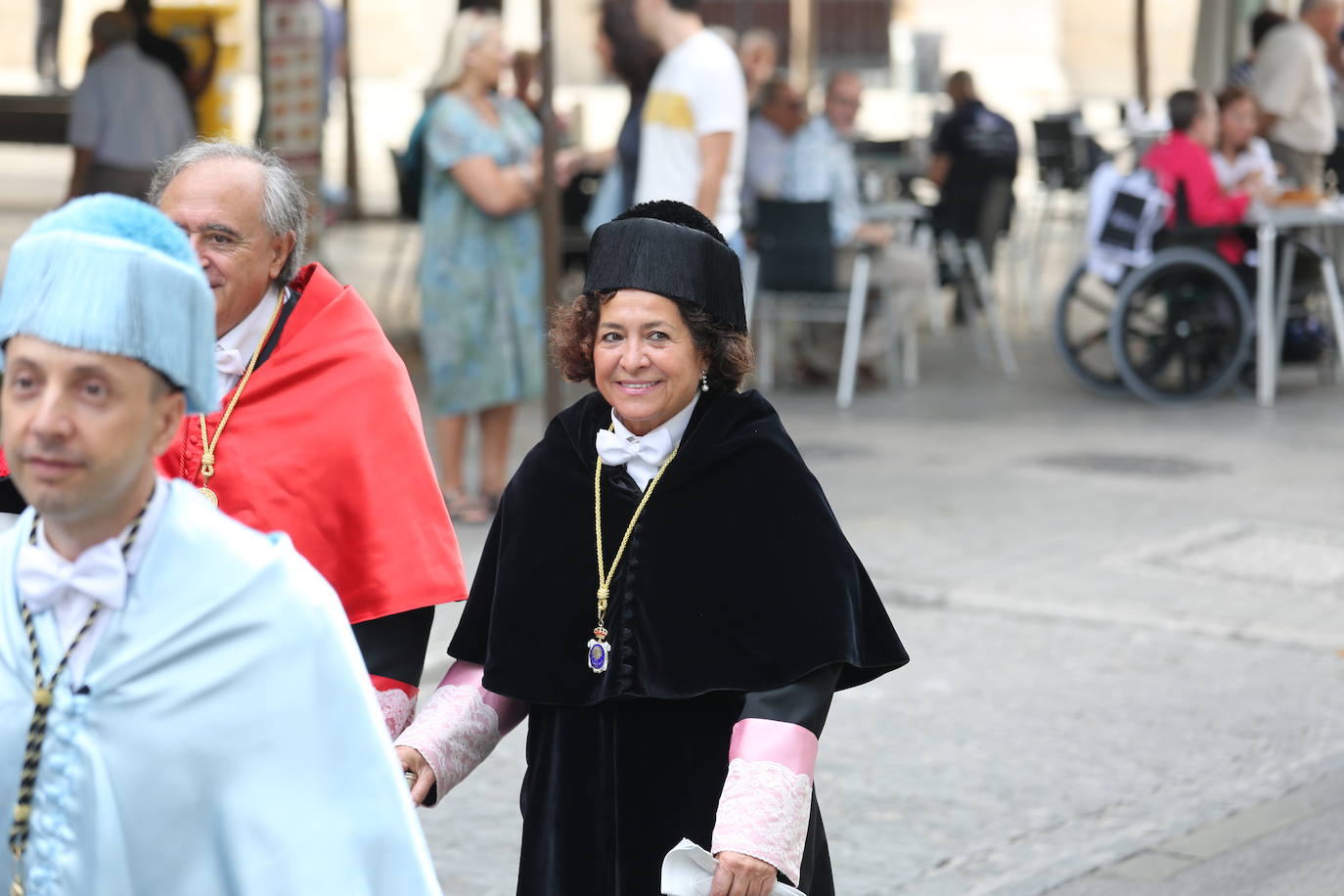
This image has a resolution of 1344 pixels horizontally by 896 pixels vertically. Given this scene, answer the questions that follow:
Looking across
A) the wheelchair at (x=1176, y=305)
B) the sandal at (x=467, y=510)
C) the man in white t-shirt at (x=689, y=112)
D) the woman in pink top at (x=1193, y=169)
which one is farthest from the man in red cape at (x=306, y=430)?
the woman in pink top at (x=1193, y=169)

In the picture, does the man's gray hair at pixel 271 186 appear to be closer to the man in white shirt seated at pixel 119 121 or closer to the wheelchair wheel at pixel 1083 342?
the man in white shirt seated at pixel 119 121

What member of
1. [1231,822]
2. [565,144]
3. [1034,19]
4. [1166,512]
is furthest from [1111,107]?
[1231,822]

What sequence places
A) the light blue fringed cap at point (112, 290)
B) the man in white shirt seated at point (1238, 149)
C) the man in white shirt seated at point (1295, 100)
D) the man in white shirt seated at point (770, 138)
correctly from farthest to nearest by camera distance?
the man in white shirt seated at point (1295, 100)
the man in white shirt seated at point (1238, 149)
the man in white shirt seated at point (770, 138)
the light blue fringed cap at point (112, 290)

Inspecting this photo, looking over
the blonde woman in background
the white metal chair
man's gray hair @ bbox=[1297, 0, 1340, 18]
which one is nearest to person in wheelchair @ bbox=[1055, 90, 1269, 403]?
the white metal chair

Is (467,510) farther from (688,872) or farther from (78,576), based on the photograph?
(78,576)

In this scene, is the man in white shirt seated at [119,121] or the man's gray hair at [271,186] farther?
the man in white shirt seated at [119,121]

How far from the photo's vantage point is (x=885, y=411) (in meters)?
11.7

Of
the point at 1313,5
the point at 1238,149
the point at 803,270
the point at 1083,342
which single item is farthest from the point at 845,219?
the point at 1313,5

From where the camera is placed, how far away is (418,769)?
3.04 m

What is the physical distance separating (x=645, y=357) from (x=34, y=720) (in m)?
1.23

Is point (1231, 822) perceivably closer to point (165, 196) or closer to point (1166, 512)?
point (165, 196)

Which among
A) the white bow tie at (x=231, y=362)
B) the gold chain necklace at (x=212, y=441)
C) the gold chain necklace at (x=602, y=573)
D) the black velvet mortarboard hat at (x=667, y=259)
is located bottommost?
the gold chain necklace at (x=602, y=573)

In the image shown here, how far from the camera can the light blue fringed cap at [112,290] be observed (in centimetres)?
201

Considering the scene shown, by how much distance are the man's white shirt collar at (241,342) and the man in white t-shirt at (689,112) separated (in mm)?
5137
